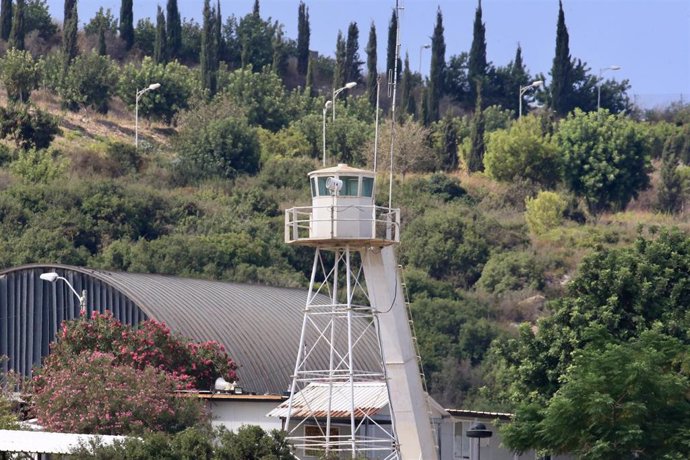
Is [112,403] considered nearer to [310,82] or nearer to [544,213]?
[544,213]

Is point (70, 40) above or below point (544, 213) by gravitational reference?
above

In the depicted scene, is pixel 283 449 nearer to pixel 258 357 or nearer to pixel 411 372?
pixel 411 372

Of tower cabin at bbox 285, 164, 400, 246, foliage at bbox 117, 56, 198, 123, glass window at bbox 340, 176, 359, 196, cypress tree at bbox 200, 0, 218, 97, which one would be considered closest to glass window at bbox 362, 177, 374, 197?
tower cabin at bbox 285, 164, 400, 246

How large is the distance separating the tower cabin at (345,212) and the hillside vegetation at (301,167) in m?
27.1

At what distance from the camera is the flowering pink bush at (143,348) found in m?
52.9

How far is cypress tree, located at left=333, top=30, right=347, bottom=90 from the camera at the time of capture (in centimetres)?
13425

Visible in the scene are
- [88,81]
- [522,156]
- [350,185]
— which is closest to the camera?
[350,185]

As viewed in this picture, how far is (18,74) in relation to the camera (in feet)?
382

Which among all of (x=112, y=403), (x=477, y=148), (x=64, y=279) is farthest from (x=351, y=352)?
(x=477, y=148)

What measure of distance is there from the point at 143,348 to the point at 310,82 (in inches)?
3412

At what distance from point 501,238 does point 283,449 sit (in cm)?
7215

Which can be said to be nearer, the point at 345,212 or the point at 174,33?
the point at 345,212

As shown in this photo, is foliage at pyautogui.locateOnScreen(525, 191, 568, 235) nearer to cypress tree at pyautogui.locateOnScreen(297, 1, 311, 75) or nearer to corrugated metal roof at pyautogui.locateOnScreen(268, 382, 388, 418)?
cypress tree at pyautogui.locateOnScreen(297, 1, 311, 75)

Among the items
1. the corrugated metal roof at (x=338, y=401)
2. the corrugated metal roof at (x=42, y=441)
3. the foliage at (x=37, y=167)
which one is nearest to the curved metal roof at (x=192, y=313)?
the corrugated metal roof at (x=338, y=401)
